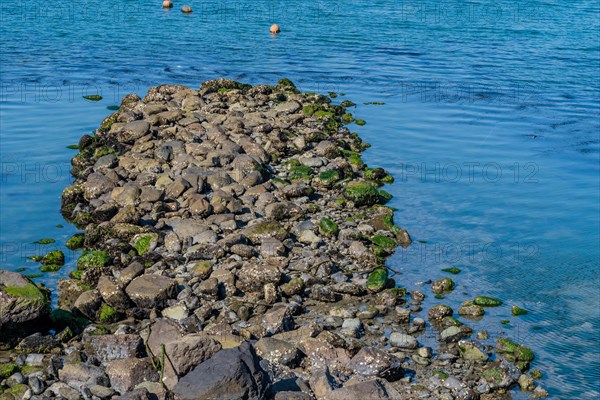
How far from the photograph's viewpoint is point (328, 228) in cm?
1689

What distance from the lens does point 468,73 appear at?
121 feet

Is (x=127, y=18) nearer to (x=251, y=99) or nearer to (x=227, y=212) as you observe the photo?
(x=251, y=99)

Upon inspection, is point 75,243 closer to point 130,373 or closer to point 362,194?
point 130,373

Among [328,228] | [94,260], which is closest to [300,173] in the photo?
[328,228]

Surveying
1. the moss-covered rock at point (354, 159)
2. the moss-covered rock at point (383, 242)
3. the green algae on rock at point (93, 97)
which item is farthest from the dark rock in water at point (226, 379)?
the green algae on rock at point (93, 97)

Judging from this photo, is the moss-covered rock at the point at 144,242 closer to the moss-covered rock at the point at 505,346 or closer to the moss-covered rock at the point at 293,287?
the moss-covered rock at the point at 293,287

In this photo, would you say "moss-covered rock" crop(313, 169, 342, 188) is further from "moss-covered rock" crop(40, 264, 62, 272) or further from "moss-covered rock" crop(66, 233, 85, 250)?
"moss-covered rock" crop(40, 264, 62, 272)

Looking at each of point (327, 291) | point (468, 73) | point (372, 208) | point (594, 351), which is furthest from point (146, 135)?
point (468, 73)

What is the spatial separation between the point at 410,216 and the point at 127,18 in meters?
36.3

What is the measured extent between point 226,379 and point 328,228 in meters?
7.67

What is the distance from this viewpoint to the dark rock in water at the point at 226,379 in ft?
31.2

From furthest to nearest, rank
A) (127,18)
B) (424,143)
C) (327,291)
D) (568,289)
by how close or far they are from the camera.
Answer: (127,18)
(424,143)
(568,289)
(327,291)

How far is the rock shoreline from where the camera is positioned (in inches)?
436

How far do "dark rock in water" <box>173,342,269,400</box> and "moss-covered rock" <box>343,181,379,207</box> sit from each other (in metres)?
9.14
